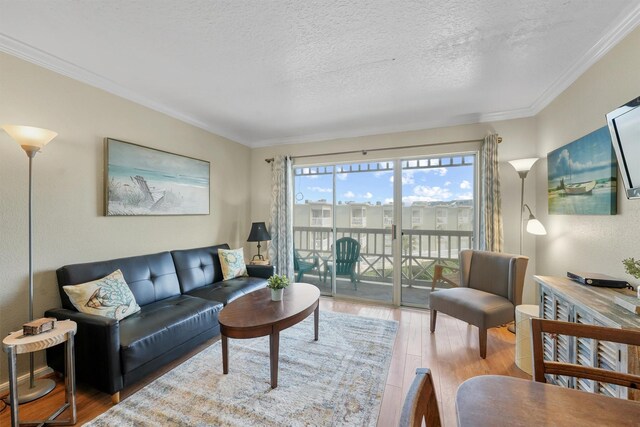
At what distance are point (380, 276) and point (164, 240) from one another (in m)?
2.99

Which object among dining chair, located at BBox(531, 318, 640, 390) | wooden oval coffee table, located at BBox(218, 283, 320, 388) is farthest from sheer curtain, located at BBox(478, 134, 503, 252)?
dining chair, located at BBox(531, 318, 640, 390)

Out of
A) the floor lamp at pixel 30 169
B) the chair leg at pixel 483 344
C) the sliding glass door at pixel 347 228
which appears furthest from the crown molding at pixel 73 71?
the chair leg at pixel 483 344

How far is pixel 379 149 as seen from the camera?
373cm

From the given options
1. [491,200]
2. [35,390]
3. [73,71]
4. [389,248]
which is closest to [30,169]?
[73,71]

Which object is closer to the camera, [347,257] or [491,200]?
[491,200]

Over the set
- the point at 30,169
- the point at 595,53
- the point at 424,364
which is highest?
the point at 595,53

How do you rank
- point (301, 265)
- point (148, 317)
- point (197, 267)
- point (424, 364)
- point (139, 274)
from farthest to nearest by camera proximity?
1. point (301, 265)
2. point (197, 267)
3. point (139, 274)
4. point (424, 364)
5. point (148, 317)

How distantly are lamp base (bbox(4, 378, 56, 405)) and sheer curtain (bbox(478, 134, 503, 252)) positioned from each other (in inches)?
165

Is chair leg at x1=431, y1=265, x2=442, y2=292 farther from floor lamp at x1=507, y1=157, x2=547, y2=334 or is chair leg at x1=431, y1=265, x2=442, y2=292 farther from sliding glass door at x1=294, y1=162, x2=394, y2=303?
floor lamp at x1=507, y1=157, x2=547, y2=334

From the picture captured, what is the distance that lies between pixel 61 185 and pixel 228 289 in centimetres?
172

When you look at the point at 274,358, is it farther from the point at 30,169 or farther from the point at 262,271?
the point at 30,169

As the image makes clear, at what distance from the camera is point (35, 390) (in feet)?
5.97

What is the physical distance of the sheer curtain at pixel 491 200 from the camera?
10.1ft

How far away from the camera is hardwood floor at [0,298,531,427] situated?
67.4 inches
